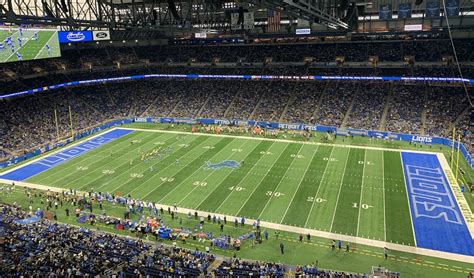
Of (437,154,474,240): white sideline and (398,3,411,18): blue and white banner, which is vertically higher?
(398,3,411,18): blue and white banner

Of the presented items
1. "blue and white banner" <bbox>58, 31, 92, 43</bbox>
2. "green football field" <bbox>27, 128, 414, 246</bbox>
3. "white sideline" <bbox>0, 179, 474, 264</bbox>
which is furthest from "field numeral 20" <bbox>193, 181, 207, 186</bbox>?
"blue and white banner" <bbox>58, 31, 92, 43</bbox>

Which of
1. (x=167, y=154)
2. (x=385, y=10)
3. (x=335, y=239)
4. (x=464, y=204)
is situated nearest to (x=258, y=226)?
(x=335, y=239)

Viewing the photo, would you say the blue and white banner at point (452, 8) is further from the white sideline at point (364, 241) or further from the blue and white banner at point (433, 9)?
the white sideline at point (364, 241)

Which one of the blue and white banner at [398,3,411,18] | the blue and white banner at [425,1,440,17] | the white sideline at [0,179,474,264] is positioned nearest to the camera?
the white sideline at [0,179,474,264]

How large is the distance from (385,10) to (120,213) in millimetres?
36787

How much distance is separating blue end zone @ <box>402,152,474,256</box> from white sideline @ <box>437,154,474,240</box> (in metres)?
0.27

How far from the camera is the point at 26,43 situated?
46125mm

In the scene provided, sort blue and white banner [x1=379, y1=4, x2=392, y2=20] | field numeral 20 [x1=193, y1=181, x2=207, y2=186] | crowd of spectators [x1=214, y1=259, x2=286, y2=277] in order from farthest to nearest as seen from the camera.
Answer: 1. blue and white banner [x1=379, y1=4, x2=392, y2=20]
2. field numeral 20 [x1=193, y1=181, x2=207, y2=186]
3. crowd of spectators [x1=214, y1=259, x2=286, y2=277]

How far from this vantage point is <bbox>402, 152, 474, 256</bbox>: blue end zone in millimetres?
26250

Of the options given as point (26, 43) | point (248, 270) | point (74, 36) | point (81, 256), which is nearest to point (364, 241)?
point (248, 270)

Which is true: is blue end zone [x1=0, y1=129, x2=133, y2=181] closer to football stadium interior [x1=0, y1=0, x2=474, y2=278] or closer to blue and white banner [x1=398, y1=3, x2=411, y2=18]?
football stadium interior [x1=0, y1=0, x2=474, y2=278]

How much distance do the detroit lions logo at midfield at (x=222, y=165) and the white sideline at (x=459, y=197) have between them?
810 inches

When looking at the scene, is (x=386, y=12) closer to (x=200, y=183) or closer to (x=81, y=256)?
(x=200, y=183)

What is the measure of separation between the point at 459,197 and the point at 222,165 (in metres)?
22.5
